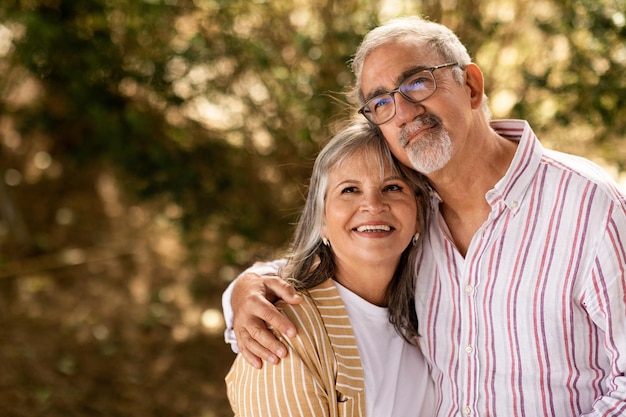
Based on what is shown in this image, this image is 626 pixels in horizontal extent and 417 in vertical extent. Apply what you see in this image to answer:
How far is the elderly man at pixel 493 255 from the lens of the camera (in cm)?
204

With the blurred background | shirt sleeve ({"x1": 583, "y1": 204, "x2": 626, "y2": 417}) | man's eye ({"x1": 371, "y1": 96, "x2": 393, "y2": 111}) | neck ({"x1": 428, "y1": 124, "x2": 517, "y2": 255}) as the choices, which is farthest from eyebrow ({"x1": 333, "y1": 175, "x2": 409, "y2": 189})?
the blurred background

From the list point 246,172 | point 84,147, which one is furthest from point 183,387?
point 84,147

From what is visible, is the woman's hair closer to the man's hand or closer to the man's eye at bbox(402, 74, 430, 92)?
the man's hand

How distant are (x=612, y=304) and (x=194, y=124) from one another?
314 cm

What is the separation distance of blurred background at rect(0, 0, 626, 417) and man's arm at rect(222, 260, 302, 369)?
127 cm

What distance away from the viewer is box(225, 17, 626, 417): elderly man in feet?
6.68

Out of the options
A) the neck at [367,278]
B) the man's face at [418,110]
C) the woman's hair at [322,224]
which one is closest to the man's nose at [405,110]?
the man's face at [418,110]

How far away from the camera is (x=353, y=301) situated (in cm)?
236

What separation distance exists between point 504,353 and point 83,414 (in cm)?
295

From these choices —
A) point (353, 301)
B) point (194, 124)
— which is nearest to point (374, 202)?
point (353, 301)

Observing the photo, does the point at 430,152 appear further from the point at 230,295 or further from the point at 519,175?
the point at 230,295

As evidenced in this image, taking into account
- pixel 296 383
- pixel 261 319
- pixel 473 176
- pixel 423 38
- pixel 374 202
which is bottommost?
pixel 296 383

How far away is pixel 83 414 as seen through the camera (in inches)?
167

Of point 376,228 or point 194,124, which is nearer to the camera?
point 376,228
